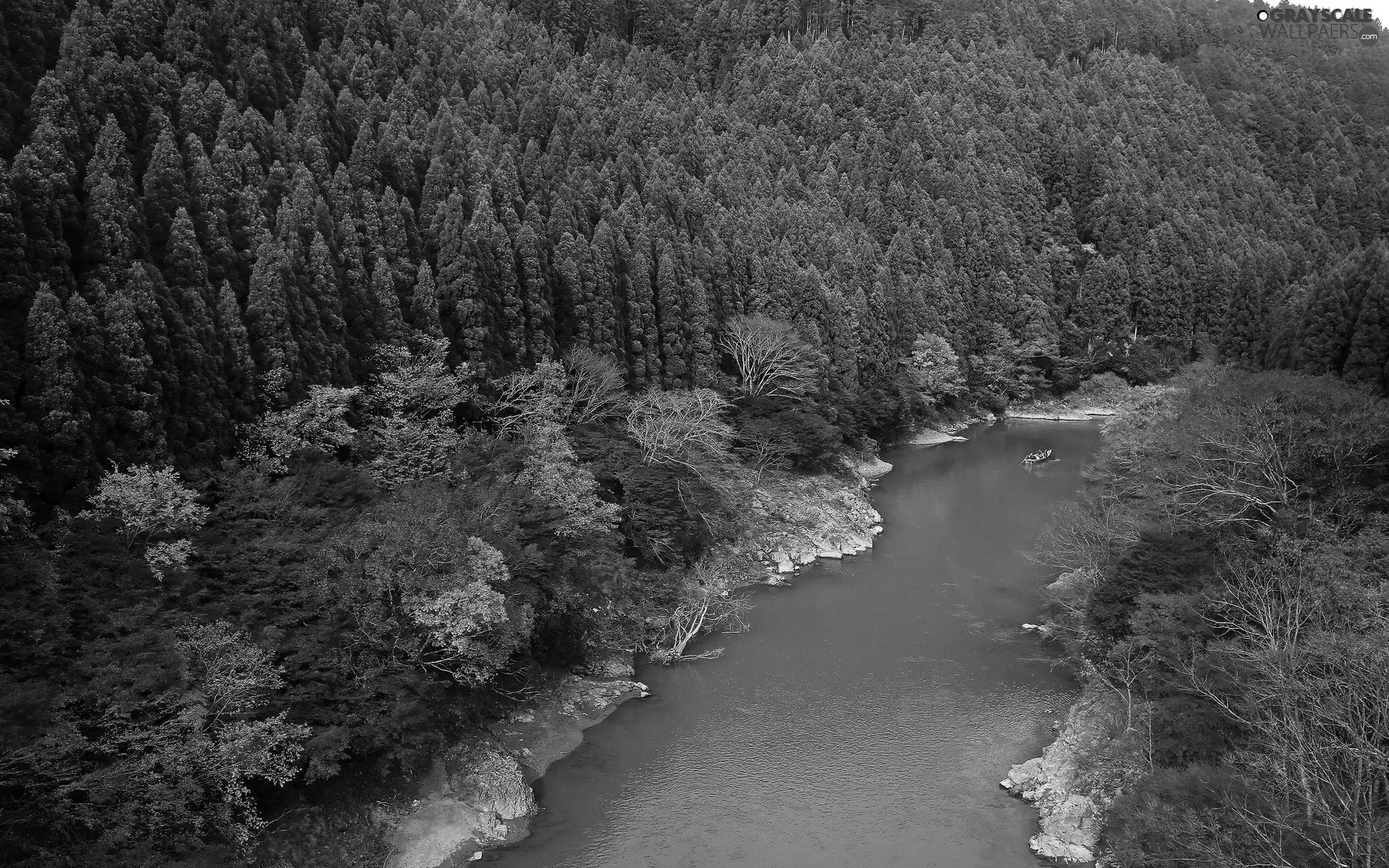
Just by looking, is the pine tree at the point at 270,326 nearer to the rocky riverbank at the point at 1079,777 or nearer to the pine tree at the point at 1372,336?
the rocky riverbank at the point at 1079,777

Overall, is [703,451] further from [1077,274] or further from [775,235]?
[1077,274]

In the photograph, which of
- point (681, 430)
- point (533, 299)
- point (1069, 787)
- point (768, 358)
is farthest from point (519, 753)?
point (768, 358)

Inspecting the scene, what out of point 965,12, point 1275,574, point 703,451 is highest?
point 965,12

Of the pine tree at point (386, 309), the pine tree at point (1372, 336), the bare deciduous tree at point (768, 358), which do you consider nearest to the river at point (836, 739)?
the bare deciduous tree at point (768, 358)

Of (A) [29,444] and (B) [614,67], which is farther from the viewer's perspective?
(B) [614,67]

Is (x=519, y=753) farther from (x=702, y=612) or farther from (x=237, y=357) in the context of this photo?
(x=237, y=357)

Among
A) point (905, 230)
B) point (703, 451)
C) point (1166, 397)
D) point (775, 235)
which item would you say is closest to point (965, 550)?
point (703, 451)

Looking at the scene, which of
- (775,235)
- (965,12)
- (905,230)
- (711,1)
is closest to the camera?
(775,235)
